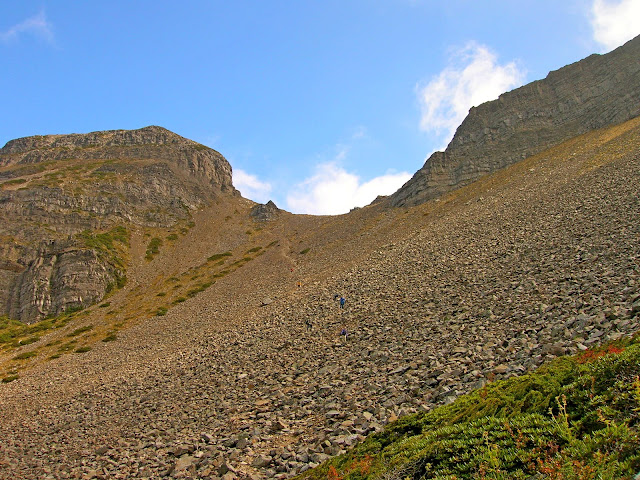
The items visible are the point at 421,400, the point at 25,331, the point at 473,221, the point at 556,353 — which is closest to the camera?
the point at 556,353

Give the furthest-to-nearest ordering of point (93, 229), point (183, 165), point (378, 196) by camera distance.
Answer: point (183, 165), point (378, 196), point (93, 229)

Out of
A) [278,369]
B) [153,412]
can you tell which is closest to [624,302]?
[278,369]

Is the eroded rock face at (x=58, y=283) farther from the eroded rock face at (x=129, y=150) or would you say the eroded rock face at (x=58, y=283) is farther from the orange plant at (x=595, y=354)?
the orange plant at (x=595, y=354)

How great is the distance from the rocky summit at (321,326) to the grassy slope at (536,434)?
3.22m

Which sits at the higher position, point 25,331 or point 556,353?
point 25,331

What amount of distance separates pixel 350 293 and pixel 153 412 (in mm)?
18184

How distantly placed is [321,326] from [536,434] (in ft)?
72.0

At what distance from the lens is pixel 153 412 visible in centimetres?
2245

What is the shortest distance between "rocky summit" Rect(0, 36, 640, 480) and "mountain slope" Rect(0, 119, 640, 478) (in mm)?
146

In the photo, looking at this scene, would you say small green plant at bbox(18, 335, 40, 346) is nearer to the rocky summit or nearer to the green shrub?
the rocky summit

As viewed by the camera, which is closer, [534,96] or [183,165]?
[534,96]

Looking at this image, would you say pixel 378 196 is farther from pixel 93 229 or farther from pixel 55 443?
pixel 55 443

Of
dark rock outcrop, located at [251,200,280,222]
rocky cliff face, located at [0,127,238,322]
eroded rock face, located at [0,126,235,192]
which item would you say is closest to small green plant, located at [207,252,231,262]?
rocky cliff face, located at [0,127,238,322]

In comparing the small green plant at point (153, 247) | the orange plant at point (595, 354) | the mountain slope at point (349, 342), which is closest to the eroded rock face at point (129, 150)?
the small green plant at point (153, 247)
